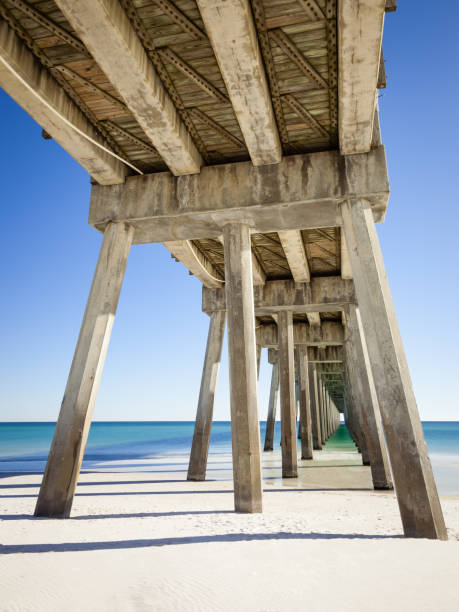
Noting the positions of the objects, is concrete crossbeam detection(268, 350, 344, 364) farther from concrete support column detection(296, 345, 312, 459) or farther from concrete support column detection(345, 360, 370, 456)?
concrete support column detection(296, 345, 312, 459)

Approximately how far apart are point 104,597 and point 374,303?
14.1 feet

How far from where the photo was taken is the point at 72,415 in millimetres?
5793

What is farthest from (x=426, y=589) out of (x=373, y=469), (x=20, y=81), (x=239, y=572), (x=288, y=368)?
(x=288, y=368)

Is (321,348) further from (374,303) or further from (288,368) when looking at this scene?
(374,303)

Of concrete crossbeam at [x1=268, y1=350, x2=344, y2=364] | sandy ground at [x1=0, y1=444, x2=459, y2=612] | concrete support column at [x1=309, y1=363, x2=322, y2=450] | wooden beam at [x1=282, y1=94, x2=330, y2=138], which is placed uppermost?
concrete crossbeam at [x1=268, y1=350, x2=344, y2=364]

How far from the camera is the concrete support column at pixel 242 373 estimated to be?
596 centimetres

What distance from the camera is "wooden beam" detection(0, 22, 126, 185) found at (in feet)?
15.6

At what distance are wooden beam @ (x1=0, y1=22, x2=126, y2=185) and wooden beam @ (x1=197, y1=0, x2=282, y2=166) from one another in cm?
228

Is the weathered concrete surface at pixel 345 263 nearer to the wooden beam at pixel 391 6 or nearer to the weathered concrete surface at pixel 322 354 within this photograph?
the wooden beam at pixel 391 6

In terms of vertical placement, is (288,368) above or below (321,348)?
below

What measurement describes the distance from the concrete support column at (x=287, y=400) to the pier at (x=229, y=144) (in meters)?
5.29

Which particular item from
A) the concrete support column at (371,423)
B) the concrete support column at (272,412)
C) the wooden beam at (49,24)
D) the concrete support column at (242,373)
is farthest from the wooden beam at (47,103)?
the concrete support column at (272,412)

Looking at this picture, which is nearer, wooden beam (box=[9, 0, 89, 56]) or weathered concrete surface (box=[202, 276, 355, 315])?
wooden beam (box=[9, 0, 89, 56])

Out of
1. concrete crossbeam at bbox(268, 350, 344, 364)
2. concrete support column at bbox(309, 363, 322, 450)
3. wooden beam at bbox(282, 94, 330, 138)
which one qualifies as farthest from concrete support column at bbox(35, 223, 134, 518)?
concrete support column at bbox(309, 363, 322, 450)
